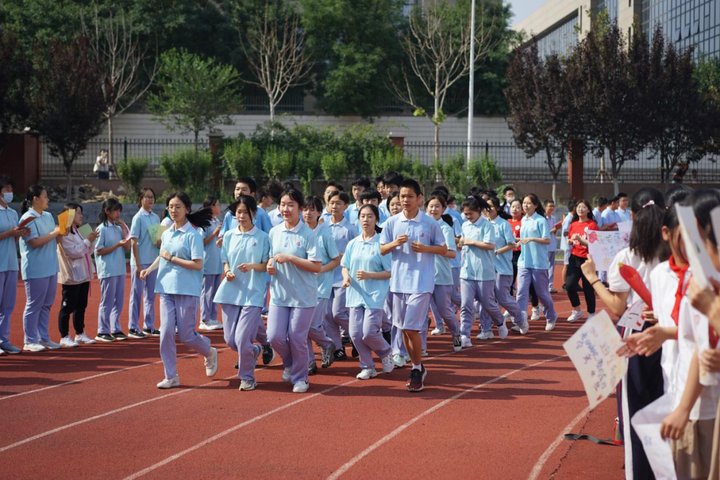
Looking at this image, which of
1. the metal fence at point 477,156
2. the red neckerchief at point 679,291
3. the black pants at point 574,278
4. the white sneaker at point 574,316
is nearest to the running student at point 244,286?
the red neckerchief at point 679,291

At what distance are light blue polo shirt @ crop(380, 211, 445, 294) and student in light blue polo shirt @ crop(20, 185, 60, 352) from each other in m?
4.29

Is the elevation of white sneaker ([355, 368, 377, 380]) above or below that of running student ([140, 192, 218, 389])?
below

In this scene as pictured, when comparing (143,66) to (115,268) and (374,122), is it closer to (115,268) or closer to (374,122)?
(374,122)

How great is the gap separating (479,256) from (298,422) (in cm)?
514

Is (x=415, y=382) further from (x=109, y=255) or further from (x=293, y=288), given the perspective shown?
(x=109, y=255)

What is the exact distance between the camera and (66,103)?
30500 millimetres

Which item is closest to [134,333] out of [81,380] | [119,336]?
[119,336]

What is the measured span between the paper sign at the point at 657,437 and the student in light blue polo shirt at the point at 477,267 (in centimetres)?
766

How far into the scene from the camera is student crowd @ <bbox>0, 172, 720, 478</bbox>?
183 inches

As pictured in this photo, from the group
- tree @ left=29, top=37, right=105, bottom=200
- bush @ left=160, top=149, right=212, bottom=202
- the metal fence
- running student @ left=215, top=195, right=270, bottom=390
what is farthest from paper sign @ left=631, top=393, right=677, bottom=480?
the metal fence

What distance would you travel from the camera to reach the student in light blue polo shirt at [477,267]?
12.5 meters

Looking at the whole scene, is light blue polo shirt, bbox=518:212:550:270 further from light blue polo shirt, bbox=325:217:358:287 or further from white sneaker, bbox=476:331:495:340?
light blue polo shirt, bbox=325:217:358:287

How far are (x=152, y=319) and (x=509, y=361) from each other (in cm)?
502

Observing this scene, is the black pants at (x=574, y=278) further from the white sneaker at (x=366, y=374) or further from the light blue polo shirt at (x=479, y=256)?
the white sneaker at (x=366, y=374)
